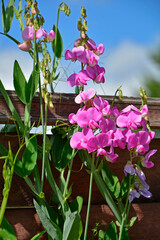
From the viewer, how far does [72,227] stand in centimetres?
98

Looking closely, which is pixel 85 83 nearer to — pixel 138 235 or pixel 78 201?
pixel 78 201

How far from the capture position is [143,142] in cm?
100

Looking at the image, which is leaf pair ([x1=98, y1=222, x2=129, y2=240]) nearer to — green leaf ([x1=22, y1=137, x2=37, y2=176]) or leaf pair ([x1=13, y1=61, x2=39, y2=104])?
green leaf ([x1=22, y1=137, x2=37, y2=176])

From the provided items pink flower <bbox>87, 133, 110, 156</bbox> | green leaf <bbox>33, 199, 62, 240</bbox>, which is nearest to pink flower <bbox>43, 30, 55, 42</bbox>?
pink flower <bbox>87, 133, 110, 156</bbox>

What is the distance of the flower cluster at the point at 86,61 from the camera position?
104 cm

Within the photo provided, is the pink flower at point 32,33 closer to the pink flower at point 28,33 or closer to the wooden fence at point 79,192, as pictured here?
the pink flower at point 28,33

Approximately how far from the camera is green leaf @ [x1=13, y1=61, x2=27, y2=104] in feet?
3.52

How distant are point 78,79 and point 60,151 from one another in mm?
243

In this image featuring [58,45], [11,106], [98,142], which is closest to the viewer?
[98,142]

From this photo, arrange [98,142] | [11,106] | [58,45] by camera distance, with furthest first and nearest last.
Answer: [58,45] → [11,106] → [98,142]

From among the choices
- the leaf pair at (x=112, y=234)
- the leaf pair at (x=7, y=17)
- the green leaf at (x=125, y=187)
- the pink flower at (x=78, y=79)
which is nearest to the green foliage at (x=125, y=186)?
the green leaf at (x=125, y=187)

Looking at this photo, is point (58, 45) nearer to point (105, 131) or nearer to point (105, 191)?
point (105, 131)

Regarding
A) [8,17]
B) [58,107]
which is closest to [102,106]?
[58,107]

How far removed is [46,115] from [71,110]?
0.44 feet
